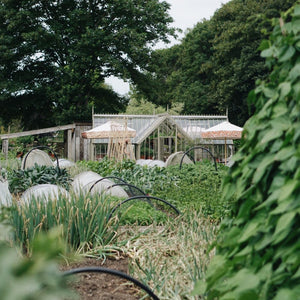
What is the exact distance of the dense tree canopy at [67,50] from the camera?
23.2m

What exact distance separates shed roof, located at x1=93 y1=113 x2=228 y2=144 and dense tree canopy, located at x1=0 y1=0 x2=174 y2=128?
3.16m

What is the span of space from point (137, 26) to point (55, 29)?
4.70m

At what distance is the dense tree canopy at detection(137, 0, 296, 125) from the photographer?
25391 millimetres

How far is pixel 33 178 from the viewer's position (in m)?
8.55

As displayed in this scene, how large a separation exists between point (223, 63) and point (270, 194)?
30036mm

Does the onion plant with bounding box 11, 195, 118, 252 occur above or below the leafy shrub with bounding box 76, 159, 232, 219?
above

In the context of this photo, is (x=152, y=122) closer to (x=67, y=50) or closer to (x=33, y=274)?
(x=67, y=50)

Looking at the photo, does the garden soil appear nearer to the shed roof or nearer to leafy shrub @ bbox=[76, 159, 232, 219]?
leafy shrub @ bbox=[76, 159, 232, 219]

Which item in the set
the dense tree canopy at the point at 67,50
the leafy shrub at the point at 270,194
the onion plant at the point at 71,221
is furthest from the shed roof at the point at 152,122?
the leafy shrub at the point at 270,194

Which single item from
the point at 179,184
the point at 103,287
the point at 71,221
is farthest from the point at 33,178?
the point at 103,287

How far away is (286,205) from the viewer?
1.36 meters

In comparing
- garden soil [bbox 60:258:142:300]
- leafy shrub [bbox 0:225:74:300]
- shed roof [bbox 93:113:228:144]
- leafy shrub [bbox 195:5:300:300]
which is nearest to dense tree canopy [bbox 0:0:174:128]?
shed roof [bbox 93:113:228:144]

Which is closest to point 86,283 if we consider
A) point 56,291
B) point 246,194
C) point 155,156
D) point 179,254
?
point 179,254

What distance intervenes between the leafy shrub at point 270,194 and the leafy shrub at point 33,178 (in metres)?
7.04
